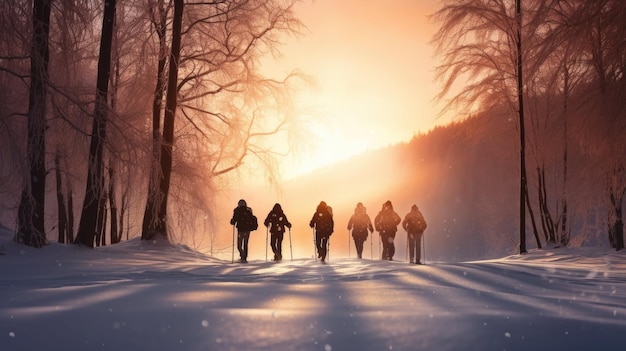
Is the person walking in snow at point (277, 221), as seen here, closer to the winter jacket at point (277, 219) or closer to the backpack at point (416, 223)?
the winter jacket at point (277, 219)

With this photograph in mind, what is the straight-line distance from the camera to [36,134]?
1076cm

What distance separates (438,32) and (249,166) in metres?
8.06

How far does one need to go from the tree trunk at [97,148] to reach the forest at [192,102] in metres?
0.03

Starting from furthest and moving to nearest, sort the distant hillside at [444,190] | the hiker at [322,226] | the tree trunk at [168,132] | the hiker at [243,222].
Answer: the distant hillside at [444,190]
the hiker at [322,226]
the hiker at [243,222]
the tree trunk at [168,132]

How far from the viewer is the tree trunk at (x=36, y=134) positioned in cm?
1070

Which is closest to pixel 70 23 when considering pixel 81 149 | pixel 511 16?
pixel 81 149

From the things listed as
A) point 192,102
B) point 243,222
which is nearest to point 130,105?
point 192,102

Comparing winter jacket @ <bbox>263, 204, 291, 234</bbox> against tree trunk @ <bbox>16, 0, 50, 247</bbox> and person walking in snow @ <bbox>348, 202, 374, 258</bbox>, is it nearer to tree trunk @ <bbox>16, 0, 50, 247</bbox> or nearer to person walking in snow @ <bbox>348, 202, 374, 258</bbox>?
person walking in snow @ <bbox>348, 202, 374, 258</bbox>

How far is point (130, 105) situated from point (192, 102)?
6.73 ft

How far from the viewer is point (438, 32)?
18.9 m

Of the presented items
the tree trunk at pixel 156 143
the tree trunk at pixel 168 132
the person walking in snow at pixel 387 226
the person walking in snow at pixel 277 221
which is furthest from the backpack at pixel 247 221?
the person walking in snow at pixel 387 226

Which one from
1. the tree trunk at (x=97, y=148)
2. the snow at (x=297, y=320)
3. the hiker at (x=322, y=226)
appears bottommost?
the snow at (x=297, y=320)

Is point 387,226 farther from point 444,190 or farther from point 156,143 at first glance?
point 444,190

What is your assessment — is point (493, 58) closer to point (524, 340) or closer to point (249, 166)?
point (249, 166)
